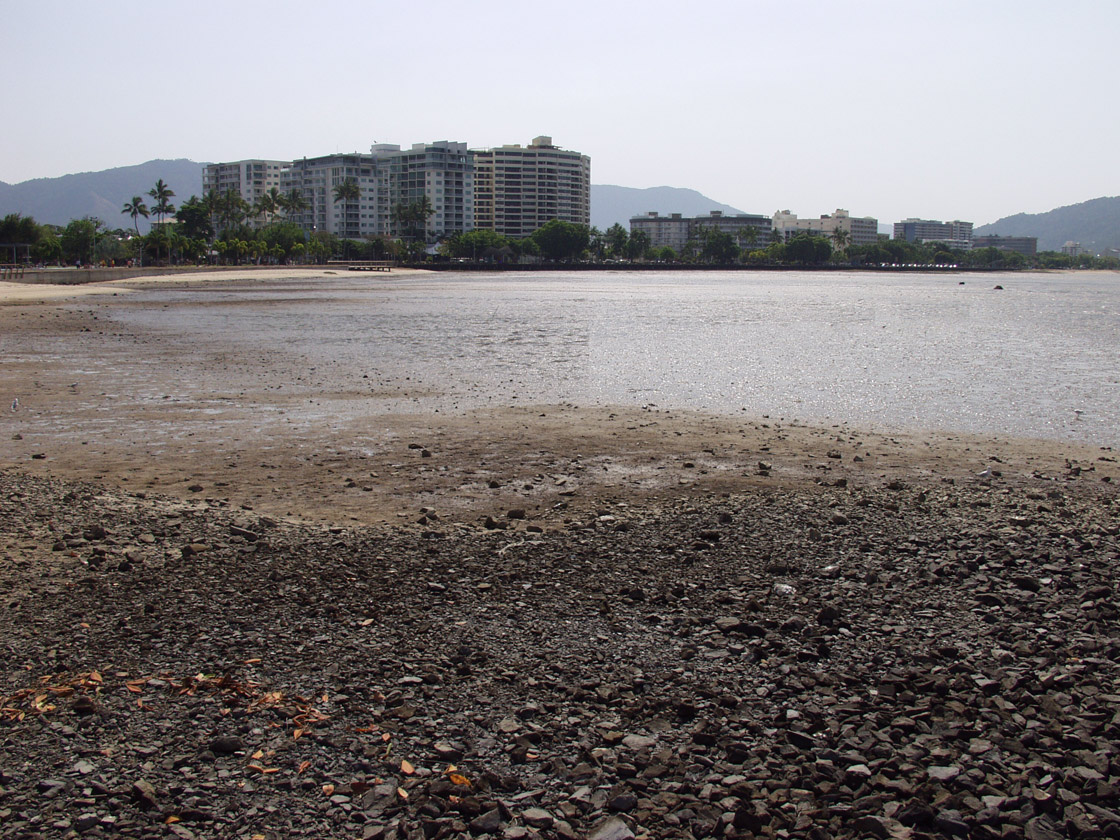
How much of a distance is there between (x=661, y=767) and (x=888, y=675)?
196 cm

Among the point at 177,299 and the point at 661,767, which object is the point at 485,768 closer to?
the point at 661,767

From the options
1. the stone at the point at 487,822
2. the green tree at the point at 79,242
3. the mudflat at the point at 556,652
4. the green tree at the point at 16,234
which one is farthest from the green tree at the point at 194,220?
the stone at the point at 487,822

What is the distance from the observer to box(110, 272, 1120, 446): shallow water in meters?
19.6

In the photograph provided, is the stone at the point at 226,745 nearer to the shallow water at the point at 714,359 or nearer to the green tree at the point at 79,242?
the shallow water at the point at 714,359

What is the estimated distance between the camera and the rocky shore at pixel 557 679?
467cm

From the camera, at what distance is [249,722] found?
537cm

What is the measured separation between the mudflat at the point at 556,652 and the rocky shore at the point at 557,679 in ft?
0.08

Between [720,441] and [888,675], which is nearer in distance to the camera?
[888,675]

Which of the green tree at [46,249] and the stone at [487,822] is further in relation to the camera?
the green tree at [46,249]

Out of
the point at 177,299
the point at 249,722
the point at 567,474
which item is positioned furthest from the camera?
the point at 177,299

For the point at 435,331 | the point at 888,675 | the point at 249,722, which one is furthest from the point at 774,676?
the point at 435,331

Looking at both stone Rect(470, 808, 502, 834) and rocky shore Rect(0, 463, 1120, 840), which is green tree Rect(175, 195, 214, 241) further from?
stone Rect(470, 808, 502, 834)

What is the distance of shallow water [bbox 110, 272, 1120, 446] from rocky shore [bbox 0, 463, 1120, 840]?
9.75 metres

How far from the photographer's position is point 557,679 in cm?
601
